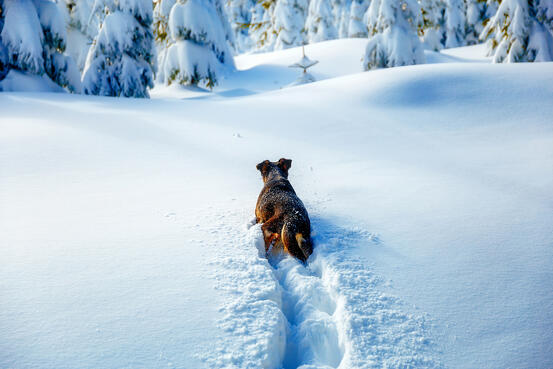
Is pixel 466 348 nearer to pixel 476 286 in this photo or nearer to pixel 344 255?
pixel 476 286

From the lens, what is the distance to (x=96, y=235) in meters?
2.71

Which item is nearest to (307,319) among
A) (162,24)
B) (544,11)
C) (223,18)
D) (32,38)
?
(32,38)

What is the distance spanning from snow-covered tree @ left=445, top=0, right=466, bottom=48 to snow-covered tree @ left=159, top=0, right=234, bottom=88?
22205mm

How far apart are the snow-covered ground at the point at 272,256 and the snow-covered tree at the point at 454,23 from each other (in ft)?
89.8

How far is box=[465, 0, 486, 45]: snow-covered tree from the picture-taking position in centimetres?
2782

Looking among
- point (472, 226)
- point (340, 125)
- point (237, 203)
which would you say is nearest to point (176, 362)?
point (237, 203)

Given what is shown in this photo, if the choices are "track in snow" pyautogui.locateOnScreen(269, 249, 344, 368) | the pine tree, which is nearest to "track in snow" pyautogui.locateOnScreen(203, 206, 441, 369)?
"track in snow" pyautogui.locateOnScreen(269, 249, 344, 368)

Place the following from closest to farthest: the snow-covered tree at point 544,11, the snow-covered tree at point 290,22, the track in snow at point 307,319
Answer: the track in snow at point 307,319, the snow-covered tree at point 544,11, the snow-covered tree at point 290,22

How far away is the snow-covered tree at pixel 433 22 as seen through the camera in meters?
23.9

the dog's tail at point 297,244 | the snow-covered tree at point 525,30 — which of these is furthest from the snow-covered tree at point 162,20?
the dog's tail at point 297,244

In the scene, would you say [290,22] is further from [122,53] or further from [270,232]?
[270,232]

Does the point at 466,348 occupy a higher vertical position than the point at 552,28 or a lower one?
lower

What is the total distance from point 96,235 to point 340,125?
489 centimetres

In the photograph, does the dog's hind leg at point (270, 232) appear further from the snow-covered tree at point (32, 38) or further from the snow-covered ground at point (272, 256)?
the snow-covered tree at point (32, 38)
